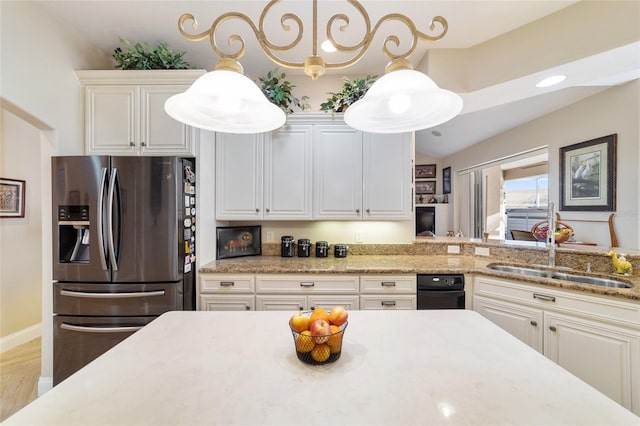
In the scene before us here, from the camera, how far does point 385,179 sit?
2475 mm

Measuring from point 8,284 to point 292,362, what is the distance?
3.67 m

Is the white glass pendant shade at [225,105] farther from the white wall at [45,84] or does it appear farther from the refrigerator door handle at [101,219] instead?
the white wall at [45,84]

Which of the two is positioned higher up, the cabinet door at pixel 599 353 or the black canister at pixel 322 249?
the black canister at pixel 322 249

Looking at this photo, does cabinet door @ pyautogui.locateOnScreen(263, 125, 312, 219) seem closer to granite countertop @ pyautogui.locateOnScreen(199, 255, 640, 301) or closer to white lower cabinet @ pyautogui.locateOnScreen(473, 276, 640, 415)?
granite countertop @ pyautogui.locateOnScreen(199, 255, 640, 301)

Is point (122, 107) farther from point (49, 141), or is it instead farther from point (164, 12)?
point (164, 12)

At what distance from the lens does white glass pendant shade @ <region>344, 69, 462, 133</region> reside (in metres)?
0.82

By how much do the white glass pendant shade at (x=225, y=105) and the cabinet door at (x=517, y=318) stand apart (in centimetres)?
205

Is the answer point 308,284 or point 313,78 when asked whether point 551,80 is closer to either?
point 313,78

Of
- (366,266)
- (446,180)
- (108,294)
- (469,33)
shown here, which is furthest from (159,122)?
(446,180)

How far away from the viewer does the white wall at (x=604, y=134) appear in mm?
2719

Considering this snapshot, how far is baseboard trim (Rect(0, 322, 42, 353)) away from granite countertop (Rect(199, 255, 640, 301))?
2340 mm

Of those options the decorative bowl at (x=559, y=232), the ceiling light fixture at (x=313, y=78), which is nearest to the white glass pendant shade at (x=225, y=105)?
the ceiling light fixture at (x=313, y=78)

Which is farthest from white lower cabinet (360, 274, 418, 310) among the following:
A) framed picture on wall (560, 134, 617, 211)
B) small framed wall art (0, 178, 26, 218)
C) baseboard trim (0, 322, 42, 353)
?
small framed wall art (0, 178, 26, 218)

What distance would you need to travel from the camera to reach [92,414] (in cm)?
62
